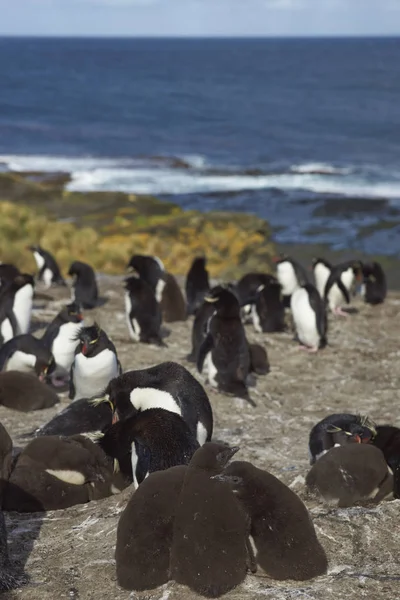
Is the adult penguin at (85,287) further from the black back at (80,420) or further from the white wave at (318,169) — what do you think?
the white wave at (318,169)

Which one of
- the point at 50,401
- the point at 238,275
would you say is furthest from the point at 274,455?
the point at 238,275

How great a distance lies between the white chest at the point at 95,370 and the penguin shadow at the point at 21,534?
Result: 9.60ft

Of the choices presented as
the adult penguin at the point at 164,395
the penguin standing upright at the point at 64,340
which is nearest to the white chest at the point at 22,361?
the penguin standing upright at the point at 64,340

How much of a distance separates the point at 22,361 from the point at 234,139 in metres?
48.7

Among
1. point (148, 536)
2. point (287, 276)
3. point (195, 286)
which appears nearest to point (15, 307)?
point (195, 286)

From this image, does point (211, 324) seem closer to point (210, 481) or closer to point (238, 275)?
point (210, 481)

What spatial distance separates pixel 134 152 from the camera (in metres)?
52.0

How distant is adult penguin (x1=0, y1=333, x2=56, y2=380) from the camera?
1012 cm

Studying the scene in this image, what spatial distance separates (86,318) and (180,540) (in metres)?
8.65

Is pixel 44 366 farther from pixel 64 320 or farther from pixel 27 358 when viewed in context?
pixel 64 320

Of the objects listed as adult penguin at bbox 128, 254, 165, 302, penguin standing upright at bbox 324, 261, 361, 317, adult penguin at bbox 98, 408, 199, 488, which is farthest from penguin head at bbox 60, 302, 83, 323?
penguin standing upright at bbox 324, 261, 361, 317

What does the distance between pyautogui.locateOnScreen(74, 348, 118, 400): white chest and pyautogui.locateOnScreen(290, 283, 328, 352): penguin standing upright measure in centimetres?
383

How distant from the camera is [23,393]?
360 inches

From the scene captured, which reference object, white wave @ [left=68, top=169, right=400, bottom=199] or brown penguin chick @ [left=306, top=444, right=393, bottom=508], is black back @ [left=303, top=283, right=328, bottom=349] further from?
white wave @ [left=68, top=169, right=400, bottom=199]
